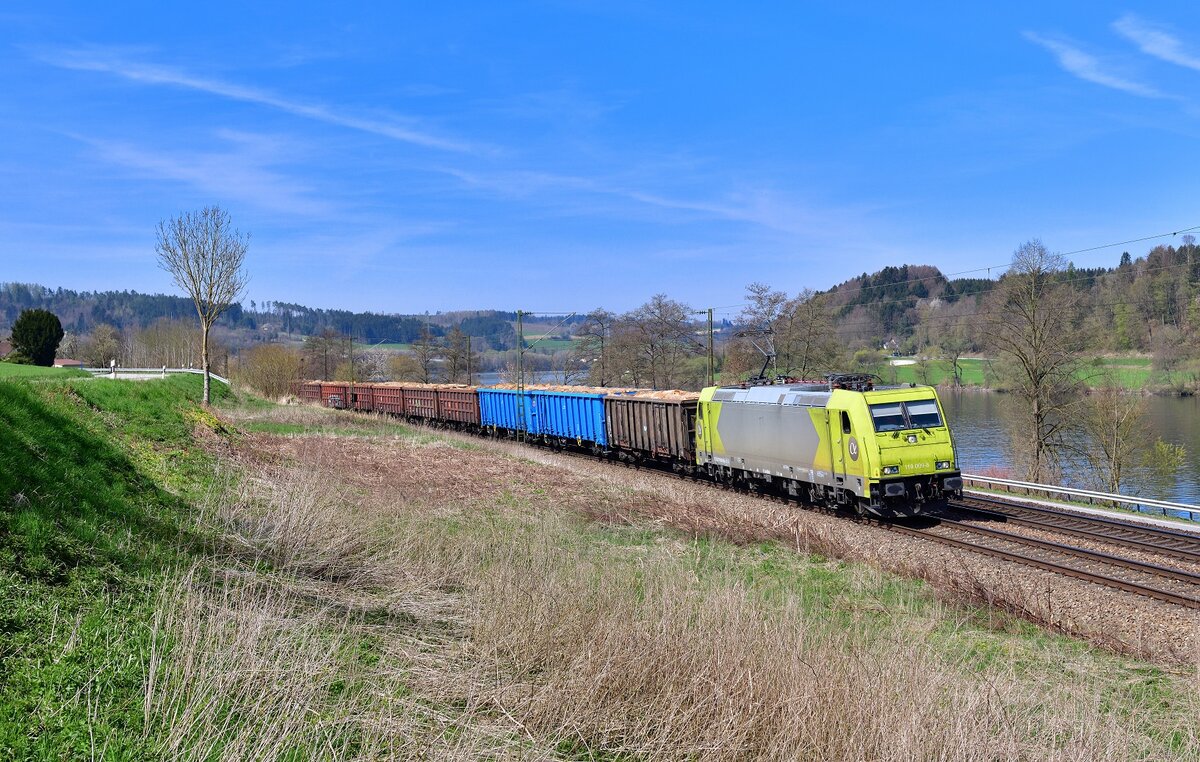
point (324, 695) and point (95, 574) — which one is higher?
point (95, 574)

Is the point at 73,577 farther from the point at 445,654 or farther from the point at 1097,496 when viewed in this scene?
the point at 1097,496

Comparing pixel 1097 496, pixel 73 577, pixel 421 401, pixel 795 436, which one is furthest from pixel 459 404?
pixel 73 577

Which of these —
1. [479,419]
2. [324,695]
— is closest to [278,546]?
[324,695]

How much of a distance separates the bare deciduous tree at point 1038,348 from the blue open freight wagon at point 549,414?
17220 millimetres

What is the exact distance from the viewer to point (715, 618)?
697 centimetres

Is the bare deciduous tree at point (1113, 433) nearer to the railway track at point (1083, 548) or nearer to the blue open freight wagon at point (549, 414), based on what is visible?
the railway track at point (1083, 548)

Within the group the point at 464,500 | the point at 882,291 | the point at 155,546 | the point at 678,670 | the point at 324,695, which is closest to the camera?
the point at 324,695

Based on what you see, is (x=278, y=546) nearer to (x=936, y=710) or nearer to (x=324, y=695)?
(x=324, y=695)

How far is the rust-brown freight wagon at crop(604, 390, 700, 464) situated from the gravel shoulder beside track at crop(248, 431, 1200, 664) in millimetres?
1010

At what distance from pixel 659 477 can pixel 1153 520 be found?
1281cm

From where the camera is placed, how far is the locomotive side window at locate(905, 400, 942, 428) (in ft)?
56.9

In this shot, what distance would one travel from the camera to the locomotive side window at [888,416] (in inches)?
672

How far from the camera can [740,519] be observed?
16.4 meters

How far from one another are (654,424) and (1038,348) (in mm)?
17938
